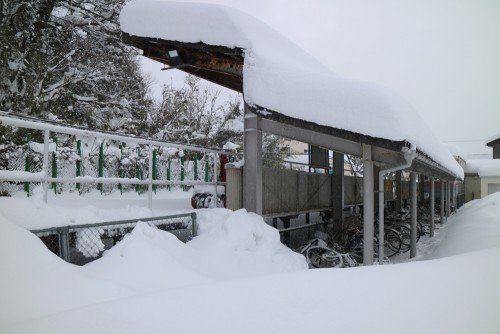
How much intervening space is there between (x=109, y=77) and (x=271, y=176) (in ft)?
29.2

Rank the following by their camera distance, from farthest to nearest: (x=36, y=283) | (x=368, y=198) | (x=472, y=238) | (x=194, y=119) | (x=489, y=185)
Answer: (x=489, y=185) → (x=194, y=119) → (x=472, y=238) → (x=368, y=198) → (x=36, y=283)

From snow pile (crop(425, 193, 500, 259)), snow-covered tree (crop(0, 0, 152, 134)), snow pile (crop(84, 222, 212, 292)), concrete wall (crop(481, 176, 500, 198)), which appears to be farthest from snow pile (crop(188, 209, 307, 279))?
concrete wall (crop(481, 176, 500, 198))

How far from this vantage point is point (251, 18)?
665 cm

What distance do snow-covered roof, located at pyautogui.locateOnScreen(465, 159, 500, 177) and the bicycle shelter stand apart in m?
26.5

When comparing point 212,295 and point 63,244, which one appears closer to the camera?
point 212,295

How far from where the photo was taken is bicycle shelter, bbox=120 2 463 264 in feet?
16.9

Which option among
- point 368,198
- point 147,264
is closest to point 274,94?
point 368,198

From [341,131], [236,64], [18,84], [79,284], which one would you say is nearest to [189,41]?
[236,64]

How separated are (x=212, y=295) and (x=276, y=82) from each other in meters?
3.77

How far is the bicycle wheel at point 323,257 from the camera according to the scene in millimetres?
6927

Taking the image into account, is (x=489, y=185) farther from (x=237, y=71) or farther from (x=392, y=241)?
(x=237, y=71)

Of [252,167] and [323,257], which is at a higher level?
[252,167]

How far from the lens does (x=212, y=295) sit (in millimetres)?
2525

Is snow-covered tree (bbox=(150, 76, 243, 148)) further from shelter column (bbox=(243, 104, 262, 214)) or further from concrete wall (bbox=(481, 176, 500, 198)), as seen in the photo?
concrete wall (bbox=(481, 176, 500, 198))
